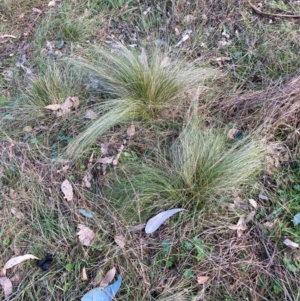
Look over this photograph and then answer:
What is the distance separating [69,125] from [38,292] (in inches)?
40.6

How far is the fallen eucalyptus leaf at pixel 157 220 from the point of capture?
182 centimetres

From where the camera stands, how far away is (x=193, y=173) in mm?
1910

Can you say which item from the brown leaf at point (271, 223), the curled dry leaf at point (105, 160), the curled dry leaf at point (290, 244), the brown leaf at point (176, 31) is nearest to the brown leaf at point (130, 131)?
the curled dry leaf at point (105, 160)

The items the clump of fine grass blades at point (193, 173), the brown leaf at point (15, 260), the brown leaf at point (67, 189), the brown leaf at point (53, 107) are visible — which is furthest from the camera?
the brown leaf at point (53, 107)

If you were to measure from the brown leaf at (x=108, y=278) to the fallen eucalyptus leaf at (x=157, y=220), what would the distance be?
24cm

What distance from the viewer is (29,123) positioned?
8.05 ft

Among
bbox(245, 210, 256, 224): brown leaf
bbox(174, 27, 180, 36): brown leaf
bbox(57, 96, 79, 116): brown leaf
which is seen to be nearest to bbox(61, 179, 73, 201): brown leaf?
bbox(57, 96, 79, 116): brown leaf

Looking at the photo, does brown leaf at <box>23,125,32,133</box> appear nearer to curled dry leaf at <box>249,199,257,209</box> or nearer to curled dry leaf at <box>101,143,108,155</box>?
curled dry leaf at <box>101,143,108,155</box>

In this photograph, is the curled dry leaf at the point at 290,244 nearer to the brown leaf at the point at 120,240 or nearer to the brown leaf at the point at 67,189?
the brown leaf at the point at 120,240

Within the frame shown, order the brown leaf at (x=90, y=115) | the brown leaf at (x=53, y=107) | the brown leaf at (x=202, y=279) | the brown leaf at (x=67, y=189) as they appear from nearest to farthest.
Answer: the brown leaf at (x=202, y=279), the brown leaf at (x=67, y=189), the brown leaf at (x=90, y=115), the brown leaf at (x=53, y=107)

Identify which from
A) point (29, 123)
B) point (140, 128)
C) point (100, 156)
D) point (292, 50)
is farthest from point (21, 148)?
point (292, 50)

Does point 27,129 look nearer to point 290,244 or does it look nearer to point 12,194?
point 12,194

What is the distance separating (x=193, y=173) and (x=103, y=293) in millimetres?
694

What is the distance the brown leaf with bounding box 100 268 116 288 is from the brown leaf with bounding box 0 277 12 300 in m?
0.42
